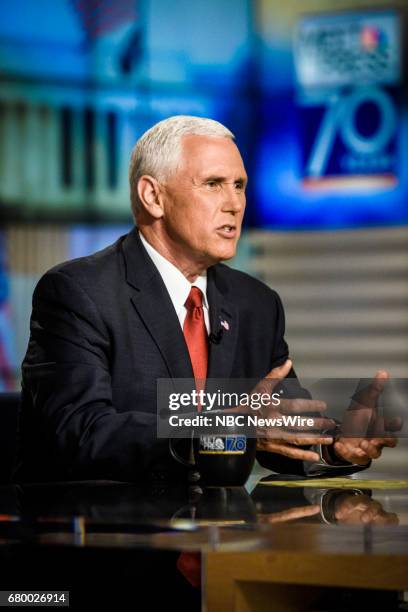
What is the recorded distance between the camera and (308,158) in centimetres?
578

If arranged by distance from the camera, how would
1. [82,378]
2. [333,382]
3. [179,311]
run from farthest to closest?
[179,311], [82,378], [333,382]

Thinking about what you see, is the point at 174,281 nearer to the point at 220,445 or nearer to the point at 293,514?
the point at 220,445

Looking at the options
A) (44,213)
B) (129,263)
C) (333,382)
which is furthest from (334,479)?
(44,213)

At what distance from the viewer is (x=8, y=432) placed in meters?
2.54

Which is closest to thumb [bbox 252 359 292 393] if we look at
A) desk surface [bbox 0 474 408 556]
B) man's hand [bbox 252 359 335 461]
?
man's hand [bbox 252 359 335 461]

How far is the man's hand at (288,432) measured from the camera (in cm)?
186

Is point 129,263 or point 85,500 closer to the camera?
point 85,500

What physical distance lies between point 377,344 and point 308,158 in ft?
3.66

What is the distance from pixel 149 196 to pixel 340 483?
1.03 metres

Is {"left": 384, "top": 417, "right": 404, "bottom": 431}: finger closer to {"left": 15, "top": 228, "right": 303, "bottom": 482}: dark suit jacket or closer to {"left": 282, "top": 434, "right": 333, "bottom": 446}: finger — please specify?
{"left": 282, "top": 434, "right": 333, "bottom": 446}: finger

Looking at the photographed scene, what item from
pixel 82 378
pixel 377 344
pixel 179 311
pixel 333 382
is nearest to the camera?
pixel 333 382

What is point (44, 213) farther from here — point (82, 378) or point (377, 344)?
point (82, 378)

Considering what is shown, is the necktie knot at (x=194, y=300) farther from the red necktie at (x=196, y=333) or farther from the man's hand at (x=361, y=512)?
the man's hand at (x=361, y=512)

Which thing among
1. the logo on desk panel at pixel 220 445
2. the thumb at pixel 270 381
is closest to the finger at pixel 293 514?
the logo on desk panel at pixel 220 445
